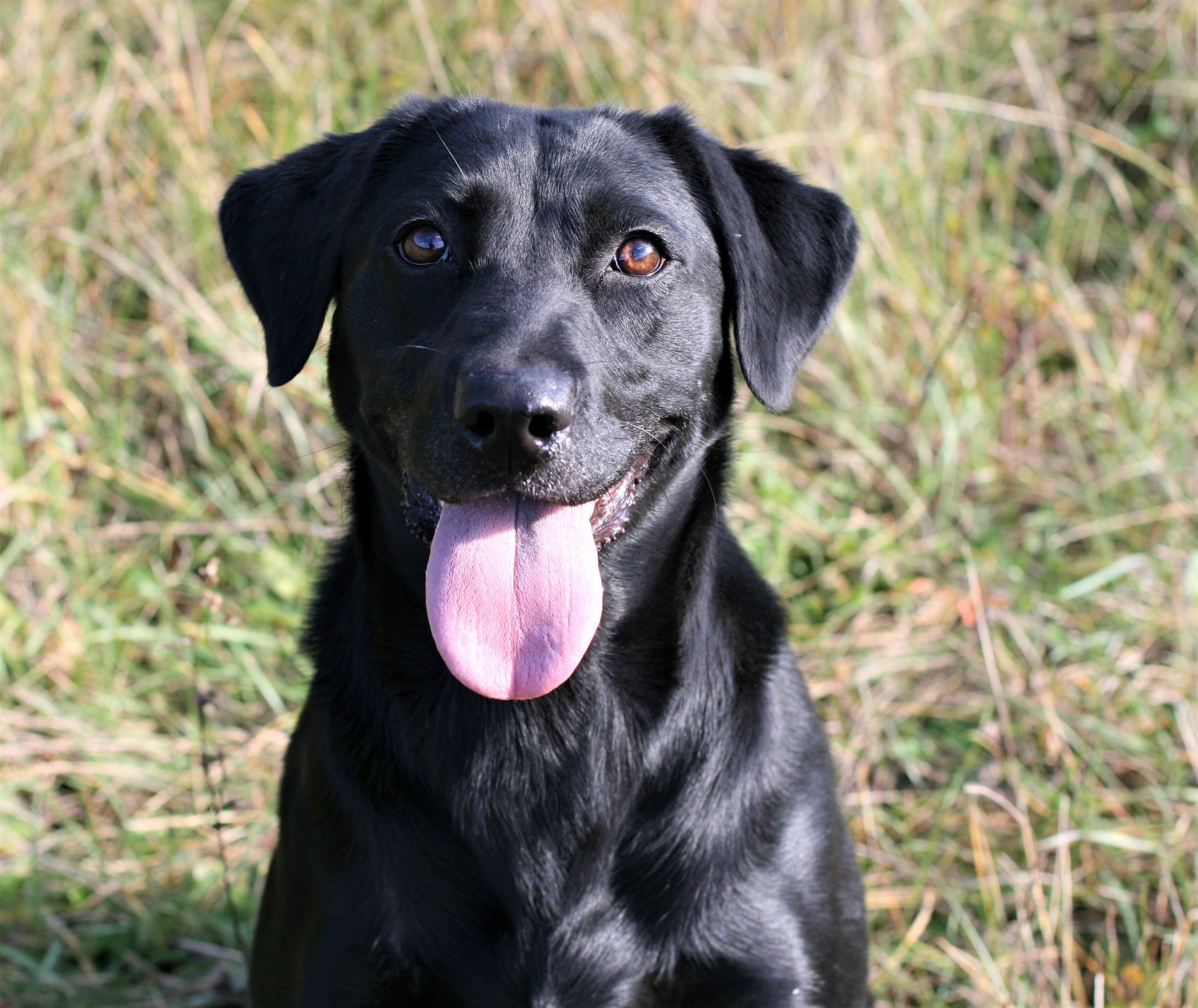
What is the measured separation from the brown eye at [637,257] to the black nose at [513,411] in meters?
0.34

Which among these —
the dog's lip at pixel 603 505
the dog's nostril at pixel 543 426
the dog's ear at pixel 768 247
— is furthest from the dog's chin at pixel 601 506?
the dog's ear at pixel 768 247

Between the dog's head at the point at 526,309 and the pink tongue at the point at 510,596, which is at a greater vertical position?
the dog's head at the point at 526,309

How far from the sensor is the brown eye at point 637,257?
2301mm

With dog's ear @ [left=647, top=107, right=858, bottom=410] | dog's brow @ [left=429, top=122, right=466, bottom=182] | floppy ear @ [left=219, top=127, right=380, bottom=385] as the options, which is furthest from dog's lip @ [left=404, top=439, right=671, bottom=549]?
dog's brow @ [left=429, top=122, right=466, bottom=182]

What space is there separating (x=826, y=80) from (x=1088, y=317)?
123 cm

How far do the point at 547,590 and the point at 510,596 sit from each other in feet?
0.20

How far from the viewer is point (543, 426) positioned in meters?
2.02

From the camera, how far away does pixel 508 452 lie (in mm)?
2035

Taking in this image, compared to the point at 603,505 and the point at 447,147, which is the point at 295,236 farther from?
the point at 603,505

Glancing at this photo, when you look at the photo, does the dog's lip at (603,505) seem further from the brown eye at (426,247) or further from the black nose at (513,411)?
the brown eye at (426,247)

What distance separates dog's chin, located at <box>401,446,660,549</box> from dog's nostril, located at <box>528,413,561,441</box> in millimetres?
→ 190

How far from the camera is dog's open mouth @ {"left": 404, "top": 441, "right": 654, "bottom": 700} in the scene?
211 centimetres

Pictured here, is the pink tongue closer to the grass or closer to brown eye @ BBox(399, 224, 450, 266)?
brown eye @ BBox(399, 224, 450, 266)

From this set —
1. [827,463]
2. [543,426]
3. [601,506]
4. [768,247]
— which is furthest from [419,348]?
[827,463]
